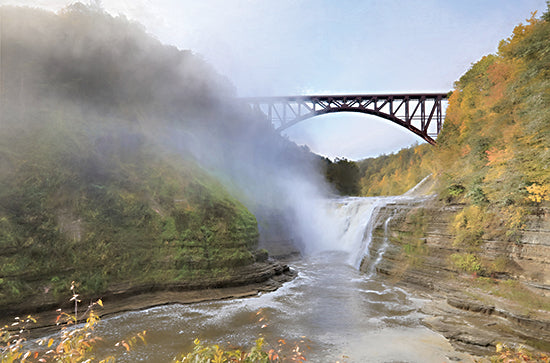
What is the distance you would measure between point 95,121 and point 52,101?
2019 millimetres

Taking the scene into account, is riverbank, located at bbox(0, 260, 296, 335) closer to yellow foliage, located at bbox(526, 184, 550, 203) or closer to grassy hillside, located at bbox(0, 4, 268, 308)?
grassy hillside, located at bbox(0, 4, 268, 308)

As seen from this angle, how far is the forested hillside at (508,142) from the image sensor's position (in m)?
9.31

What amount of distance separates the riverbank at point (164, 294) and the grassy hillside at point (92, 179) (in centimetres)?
31

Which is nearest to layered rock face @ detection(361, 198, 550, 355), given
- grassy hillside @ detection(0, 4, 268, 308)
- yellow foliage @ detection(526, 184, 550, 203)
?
yellow foliage @ detection(526, 184, 550, 203)

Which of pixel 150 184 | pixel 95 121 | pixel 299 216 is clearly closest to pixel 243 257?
pixel 150 184

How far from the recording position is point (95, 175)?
40.6ft

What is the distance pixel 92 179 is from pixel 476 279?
53.7ft

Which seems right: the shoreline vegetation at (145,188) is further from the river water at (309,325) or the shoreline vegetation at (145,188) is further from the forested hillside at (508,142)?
the river water at (309,325)

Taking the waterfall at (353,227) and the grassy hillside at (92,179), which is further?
the waterfall at (353,227)

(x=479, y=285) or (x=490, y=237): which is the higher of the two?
(x=490, y=237)

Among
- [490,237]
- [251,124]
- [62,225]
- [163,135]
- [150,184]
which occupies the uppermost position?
[251,124]

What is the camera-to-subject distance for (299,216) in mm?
28766

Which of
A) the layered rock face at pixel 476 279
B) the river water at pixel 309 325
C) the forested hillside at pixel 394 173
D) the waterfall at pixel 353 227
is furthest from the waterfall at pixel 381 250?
the forested hillside at pixel 394 173

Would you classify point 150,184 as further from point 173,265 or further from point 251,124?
point 251,124
